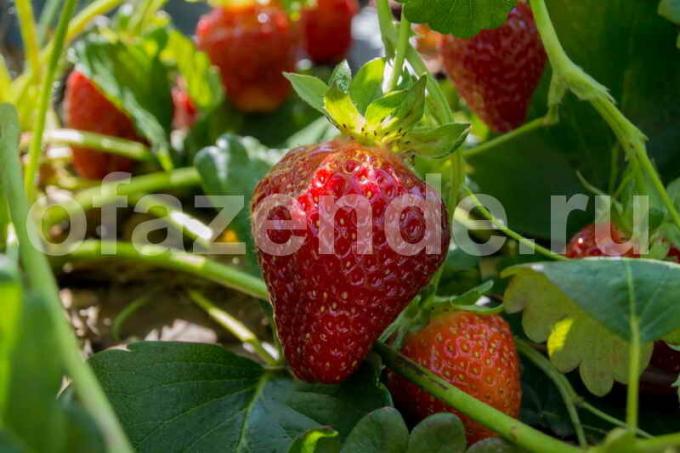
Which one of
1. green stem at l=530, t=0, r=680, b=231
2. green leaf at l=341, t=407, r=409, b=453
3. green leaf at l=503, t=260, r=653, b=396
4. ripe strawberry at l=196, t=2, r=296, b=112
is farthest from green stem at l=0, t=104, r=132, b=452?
ripe strawberry at l=196, t=2, r=296, b=112

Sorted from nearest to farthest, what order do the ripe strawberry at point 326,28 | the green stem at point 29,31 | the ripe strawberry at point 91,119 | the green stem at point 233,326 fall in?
1. the green stem at point 233,326
2. the green stem at point 29,31
3. the ripe strawberry at point 91,119
4. the ripe strawberry at point 326,28

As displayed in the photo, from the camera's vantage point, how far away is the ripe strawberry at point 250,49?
1207 mm

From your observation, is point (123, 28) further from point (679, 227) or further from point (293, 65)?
point (679, 227)

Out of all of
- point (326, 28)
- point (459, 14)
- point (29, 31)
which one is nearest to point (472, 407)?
point (459, 14)

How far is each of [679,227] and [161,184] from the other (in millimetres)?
566

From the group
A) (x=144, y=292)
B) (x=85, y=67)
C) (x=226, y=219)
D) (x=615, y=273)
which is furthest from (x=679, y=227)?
(x=85, y=67)

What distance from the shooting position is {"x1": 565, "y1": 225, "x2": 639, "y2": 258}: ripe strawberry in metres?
0.71

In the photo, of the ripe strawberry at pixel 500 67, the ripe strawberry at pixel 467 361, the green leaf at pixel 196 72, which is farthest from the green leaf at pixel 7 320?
the green leaf at pixel 196 72

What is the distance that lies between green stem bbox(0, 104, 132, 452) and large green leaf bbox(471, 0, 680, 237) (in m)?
0.46

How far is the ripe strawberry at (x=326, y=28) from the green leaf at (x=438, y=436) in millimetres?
923

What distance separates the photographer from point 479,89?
91cm

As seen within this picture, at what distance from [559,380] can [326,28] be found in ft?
2.71

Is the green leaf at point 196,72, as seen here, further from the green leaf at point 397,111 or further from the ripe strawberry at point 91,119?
the green leaf at point 397,111

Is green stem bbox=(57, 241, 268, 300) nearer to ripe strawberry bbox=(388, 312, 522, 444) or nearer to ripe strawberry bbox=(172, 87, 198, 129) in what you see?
ripe strawberry bbox=(388, 312, 522, 444)
